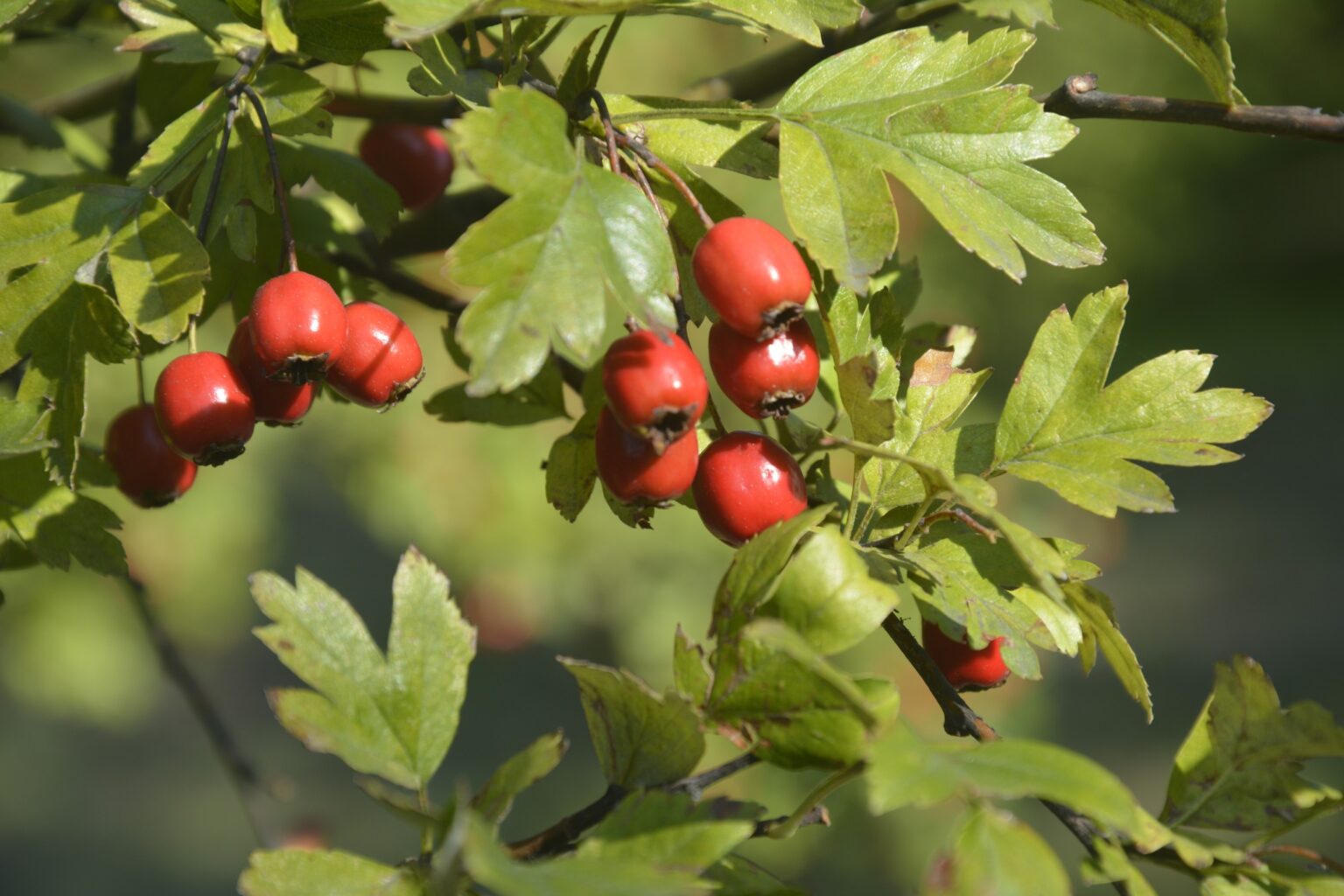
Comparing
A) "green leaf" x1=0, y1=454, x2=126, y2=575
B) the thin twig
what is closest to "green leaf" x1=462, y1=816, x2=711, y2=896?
"green leaf" x1=0, y1=454, x2=126, y2=575

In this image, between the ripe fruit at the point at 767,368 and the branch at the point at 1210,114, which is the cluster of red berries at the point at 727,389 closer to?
the ripe fruit at the point at 767,368

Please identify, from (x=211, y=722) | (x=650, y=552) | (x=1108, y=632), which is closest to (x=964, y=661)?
(x=1108, y=632)

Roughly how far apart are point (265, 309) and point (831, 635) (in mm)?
485

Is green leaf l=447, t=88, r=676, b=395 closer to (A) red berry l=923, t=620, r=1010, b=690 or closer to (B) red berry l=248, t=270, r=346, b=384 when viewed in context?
(B) red berry l=248, t=270, r=346, b=384

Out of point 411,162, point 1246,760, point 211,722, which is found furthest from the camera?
point 211,722

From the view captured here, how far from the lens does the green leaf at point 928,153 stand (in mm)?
837

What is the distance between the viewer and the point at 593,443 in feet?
3.37

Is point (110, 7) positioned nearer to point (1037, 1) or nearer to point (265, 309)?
point (265, 309)

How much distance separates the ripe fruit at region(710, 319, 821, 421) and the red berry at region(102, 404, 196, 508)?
0.59 m

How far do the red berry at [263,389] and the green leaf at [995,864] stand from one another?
0.63 m

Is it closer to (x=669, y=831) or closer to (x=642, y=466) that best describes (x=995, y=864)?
(x=669, y=831)

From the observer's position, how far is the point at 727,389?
88 cm

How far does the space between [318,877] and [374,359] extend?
0.40 m

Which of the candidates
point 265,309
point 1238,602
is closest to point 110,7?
point 265,309
